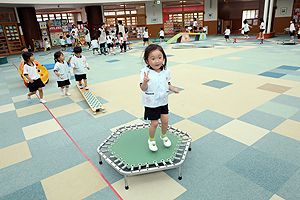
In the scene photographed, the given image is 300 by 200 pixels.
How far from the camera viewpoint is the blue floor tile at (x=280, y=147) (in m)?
2.81

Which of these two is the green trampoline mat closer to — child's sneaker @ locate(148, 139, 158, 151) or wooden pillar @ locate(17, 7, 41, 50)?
child's sneaker @ locate(148, 139, 158, 151)

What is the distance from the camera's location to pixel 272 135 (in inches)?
132

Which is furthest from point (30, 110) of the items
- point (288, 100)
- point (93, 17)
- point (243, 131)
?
point (93, 17)

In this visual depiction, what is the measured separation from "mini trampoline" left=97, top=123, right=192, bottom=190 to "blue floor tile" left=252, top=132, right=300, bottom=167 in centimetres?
110

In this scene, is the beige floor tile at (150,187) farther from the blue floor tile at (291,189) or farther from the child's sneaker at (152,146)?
the blue floor tile at (291,189)

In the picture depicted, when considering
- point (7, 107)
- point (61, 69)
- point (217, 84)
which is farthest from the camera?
point (217, 84)

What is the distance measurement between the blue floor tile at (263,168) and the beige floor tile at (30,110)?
14.3 feet

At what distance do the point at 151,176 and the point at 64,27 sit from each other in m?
22.8

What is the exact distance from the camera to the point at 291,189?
7.55 ft

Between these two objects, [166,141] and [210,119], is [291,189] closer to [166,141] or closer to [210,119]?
[166,141]

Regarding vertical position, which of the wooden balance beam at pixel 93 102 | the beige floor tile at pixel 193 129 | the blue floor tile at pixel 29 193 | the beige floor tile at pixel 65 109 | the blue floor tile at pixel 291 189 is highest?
the wooden balance beam at pixel 93 102

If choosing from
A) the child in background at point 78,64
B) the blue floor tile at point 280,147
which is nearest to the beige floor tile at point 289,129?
the blue floor tile at point 280,147

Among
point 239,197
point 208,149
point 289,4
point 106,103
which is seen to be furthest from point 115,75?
point 289,4

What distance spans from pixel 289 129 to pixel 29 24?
812 inches
